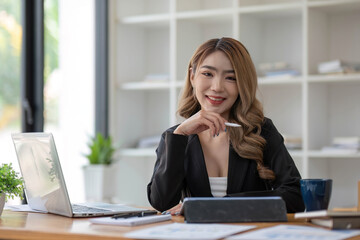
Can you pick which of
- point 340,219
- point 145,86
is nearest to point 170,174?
point 340,219

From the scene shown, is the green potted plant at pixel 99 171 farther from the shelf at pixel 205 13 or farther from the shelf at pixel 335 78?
the shelf at pixel 335 78

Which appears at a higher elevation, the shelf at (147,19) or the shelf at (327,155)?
the shelf at (147,19)

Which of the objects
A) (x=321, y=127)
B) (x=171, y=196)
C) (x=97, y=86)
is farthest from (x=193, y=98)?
(x=97, y=86)

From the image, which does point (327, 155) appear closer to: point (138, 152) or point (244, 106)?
point (138, 152)

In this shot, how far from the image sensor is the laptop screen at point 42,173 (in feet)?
6.21

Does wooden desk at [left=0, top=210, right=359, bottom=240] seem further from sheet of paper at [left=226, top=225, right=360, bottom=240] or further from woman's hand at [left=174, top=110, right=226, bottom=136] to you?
woman's hand at [left=174, top=110, right=226, bottom=136]

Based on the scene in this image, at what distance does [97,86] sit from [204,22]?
98cm

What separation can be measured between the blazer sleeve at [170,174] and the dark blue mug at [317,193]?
532 millimetres

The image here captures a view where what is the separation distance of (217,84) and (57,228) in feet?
3.03

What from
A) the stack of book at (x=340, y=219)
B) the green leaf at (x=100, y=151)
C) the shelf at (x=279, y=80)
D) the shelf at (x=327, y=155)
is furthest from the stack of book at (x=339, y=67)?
the stack of book at (x=340, y=219)

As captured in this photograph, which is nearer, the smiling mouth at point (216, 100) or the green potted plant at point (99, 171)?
the smiling mouth at point (216, 100)

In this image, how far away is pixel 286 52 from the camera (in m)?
4.42

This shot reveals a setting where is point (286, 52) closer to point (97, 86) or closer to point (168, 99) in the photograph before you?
point (168, 99)

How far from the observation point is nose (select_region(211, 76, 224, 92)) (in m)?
2.30
